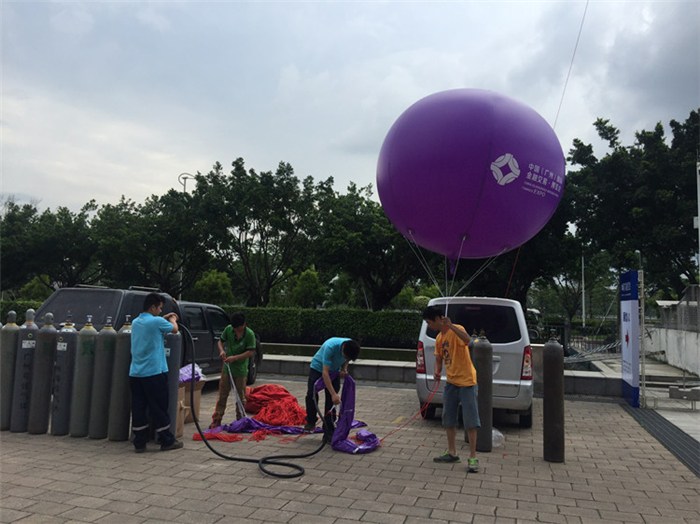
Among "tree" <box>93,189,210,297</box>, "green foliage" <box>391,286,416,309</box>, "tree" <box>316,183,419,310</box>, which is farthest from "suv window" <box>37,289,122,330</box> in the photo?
"green foliage" <box>391,286,416,309</box>

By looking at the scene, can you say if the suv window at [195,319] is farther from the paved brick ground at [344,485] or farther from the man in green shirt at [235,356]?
the paved brick ground at [344,485]

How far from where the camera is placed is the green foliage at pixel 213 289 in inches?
1310

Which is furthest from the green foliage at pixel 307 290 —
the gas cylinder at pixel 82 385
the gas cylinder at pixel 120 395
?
the gas cylinder at pixel 120 395

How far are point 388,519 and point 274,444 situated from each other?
2.64m

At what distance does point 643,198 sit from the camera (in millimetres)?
20375

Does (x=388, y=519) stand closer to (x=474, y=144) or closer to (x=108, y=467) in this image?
(x=108, y=467)

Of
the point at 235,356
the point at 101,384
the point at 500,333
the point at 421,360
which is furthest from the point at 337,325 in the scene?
the point at 101,384

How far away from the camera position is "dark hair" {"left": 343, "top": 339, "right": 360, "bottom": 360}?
603 centimetres

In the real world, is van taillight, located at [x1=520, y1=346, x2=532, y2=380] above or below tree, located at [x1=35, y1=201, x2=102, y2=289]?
below

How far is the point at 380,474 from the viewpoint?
17.4ft

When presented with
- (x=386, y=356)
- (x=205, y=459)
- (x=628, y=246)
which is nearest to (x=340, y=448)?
A: (x=205, y=459)

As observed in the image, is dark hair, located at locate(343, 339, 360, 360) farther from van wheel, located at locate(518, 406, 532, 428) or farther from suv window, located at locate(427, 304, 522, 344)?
van wheel, located at locate(518, 406, 532, 428)

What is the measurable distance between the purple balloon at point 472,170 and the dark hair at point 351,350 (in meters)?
1.96

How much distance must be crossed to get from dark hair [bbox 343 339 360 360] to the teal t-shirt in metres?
1.65
